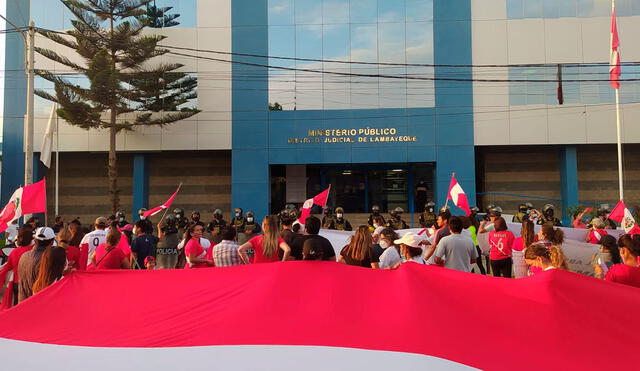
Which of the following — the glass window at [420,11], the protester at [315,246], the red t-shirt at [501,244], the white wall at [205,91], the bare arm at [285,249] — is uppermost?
the glass window at [420,11]

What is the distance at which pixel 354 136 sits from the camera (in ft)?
80.0

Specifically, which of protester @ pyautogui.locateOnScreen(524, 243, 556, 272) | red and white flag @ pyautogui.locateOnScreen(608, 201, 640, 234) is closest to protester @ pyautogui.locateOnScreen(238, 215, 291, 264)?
protester @ pyautogui.locateOnScreen(524, 243, 556, 272)

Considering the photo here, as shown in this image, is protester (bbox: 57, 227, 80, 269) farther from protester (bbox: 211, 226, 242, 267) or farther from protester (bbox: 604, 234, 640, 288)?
protester (bbox: 604, 234, 640, 288)

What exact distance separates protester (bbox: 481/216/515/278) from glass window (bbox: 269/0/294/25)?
1897cm

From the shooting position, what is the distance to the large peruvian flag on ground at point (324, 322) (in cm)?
315

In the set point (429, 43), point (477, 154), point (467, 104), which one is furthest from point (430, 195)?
point (429, 43)

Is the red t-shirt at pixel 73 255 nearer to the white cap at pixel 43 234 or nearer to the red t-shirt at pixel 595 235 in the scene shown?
the white cap at pixel 43 234

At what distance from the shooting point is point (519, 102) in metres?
23.9

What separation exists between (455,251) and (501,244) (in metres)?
2.43

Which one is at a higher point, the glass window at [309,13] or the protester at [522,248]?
the glass window at [309,13]

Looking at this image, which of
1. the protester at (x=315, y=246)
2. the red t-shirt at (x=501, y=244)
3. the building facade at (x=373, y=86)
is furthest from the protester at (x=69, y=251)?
the building facade at (x=373, y=86)

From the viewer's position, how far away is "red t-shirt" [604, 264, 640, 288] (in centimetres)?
441

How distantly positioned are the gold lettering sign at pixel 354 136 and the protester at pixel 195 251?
17.0 meters

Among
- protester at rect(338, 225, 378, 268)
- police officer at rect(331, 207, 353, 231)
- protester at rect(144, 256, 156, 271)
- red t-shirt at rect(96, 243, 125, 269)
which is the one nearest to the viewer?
red t-shirt at rect(96, 243, 125, 269)
